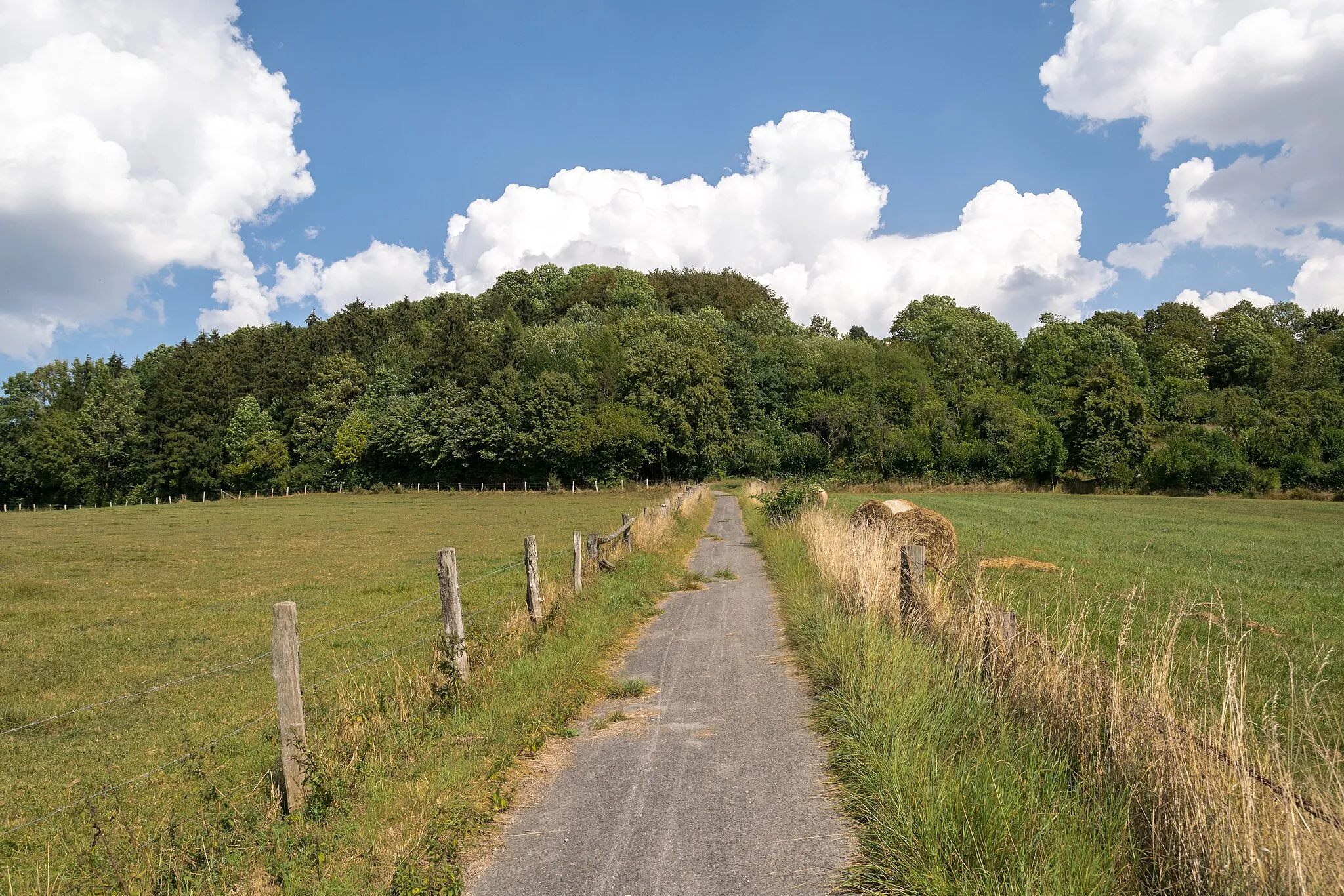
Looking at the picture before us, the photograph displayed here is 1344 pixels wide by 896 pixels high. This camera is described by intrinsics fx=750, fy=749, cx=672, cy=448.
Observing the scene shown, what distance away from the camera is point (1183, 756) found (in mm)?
4082

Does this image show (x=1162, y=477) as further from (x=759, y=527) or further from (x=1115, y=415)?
(x=759, y=527)

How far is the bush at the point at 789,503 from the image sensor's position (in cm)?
2514

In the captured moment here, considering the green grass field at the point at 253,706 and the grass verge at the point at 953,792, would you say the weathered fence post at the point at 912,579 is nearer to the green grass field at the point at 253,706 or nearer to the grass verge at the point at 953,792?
the grass verge at the point at 953,792

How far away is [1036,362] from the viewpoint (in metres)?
89.6

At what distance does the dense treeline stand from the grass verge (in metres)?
60.5

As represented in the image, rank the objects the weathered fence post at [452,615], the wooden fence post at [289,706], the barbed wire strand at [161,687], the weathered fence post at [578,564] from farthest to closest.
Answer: the weathered fence post at [578,564] → the weathered fence post at [452,615] → the barbed wire strand at [161,687] → the wooden fence post at [289,706]

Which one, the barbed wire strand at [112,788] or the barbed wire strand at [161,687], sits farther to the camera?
the barbed wire strand at [161,687]

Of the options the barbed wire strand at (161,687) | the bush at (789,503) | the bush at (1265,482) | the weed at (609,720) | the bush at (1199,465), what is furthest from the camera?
the bush at (1199,465)

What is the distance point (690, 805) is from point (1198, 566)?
1746cm

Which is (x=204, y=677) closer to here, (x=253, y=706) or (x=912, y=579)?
(x=253, y=706)

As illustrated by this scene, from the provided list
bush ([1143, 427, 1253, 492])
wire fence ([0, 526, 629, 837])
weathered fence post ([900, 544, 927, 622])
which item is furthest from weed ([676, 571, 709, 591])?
bush ([1143, 427, 1253, 492])

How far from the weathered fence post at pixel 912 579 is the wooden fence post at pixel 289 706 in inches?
259

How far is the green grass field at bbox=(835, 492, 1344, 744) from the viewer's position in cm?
956

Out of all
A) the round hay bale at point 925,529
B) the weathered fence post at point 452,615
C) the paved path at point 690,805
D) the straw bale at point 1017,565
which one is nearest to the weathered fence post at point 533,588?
the paved path at point 690,805
